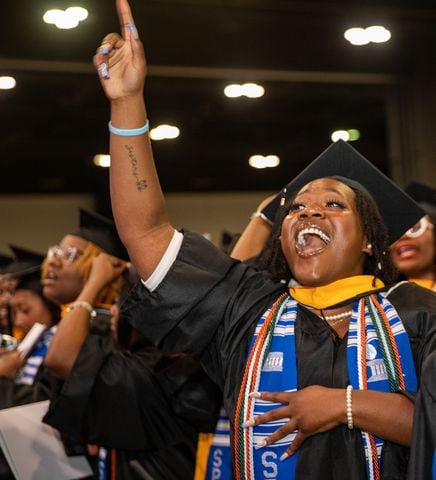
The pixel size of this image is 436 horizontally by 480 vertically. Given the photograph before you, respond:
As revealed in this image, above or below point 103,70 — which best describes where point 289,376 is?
below

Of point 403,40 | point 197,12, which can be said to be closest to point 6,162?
point 197,12

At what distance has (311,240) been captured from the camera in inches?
98.4

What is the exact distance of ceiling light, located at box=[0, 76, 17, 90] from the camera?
269 inches

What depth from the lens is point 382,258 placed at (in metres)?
2.66

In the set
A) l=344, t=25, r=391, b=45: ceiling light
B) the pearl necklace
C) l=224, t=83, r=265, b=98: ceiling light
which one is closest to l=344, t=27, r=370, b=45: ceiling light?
l=344, t=25, r=391, b=45: ceiling light

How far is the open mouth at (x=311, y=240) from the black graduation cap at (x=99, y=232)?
1.89m

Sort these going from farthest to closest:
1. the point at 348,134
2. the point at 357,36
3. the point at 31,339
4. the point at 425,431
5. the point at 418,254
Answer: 1. the point at 348,134
2. the point at 357,36
3. the point at 31,339
4. the point at 418,254
5. the point at 425,431

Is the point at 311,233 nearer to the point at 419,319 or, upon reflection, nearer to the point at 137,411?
the point at 419,319

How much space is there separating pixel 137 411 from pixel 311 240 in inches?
53.5

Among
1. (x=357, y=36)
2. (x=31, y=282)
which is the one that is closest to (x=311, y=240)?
(x=31, y=282)

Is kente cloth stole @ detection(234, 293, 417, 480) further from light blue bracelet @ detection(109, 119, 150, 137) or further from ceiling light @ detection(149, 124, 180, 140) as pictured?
ceiling light @ detection(149, 124, 180, 140)

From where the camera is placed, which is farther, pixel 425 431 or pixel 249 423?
pixel 249 423

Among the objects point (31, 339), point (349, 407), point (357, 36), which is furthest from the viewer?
point (357, 36)

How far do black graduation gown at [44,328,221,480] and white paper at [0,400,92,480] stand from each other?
0.17 m
